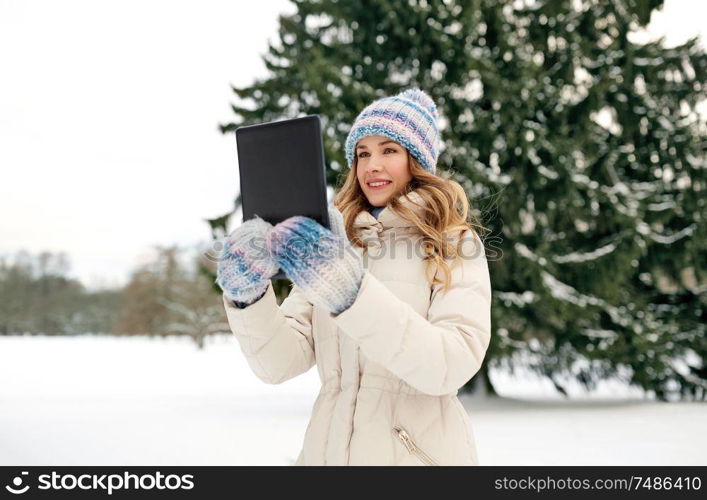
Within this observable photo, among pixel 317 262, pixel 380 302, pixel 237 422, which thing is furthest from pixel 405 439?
pixel 237 422

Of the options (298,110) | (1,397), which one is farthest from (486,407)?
(1,397)

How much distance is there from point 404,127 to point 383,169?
0.13 meters

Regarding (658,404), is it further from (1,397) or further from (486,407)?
(1,397)

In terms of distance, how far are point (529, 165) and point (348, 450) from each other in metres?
7.94

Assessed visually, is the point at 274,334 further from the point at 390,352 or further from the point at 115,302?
the point at 115,302

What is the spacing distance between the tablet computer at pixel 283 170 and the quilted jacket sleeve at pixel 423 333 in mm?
203

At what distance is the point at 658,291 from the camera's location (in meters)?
10.5

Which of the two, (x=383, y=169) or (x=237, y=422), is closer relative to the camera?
(x=383, y=169)

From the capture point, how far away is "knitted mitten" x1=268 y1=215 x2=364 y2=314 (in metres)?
1.41

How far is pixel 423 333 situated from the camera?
1442 mm

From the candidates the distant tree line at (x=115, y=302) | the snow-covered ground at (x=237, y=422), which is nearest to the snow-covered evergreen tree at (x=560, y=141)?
the snow-covered ground at (x=237, y=422)

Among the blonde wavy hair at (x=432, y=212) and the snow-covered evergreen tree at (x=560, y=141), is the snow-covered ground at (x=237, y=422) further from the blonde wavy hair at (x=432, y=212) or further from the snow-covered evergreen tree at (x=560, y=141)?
the blonde wavy hair at (x=432, y=212)

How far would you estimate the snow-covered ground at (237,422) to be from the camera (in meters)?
6.59
